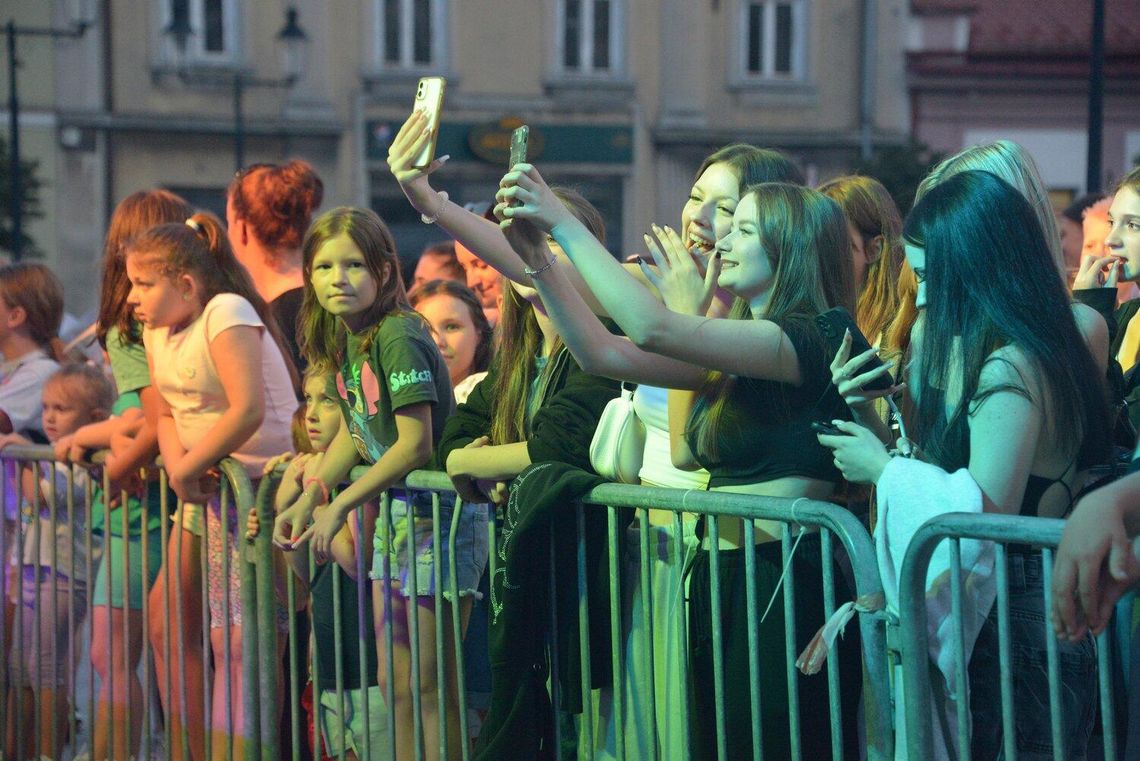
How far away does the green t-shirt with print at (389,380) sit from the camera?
13.9ft

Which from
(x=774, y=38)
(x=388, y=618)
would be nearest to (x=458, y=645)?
(x=388, y=618)

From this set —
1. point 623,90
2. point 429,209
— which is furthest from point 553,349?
point 623,90

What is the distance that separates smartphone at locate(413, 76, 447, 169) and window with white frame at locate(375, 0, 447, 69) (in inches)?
868

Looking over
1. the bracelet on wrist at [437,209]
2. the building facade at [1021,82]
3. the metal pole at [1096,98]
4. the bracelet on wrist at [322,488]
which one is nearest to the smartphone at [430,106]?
the bracelet on wrist at [437,209]

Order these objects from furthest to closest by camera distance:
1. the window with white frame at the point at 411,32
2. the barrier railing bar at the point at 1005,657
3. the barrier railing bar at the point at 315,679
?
1. the window with white frame at the point at 411,32
2. the barrier railing bar at the point at 315,679
3. the barrier railing bar at the point at 1005,657

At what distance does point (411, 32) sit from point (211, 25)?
10.3 feet

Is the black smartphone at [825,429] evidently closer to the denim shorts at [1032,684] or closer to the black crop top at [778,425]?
the black crop top at [778,425]

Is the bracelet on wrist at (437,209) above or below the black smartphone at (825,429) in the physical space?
above

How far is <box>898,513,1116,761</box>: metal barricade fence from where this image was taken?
2596 millimetres

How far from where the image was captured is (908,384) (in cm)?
316

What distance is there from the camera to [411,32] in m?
25.2

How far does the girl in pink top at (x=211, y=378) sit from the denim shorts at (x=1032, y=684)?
2497 millimetres

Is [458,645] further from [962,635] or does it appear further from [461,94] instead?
[461,94]

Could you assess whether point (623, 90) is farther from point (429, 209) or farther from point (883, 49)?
point (429, 209)
